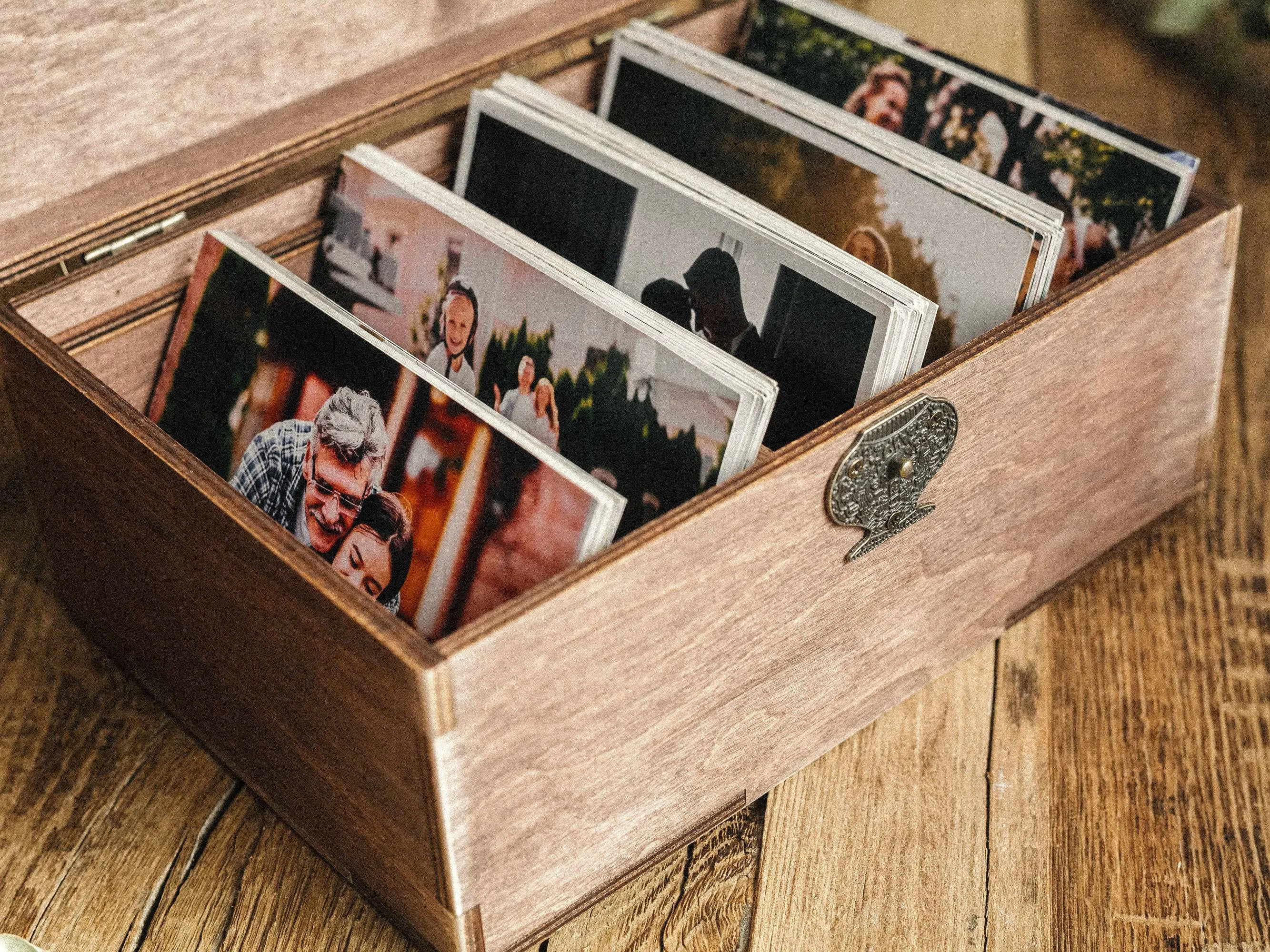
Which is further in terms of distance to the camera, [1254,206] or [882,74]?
[1254,206]

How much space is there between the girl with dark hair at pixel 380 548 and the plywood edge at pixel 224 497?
11cm

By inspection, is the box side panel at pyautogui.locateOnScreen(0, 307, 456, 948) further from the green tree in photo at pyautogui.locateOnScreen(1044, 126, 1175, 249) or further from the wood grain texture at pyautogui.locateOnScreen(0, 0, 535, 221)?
the green tree in photo at pyautogui.locateOnScreen(1044, 126, 1175, 249)

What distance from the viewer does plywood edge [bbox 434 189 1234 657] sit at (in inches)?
27.3

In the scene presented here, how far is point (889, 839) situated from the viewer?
92cm

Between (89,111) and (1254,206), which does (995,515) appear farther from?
(1254,206)

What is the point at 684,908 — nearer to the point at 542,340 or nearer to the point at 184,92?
the point at 542,340

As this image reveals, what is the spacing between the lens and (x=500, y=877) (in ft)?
2.57

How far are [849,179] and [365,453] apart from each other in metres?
0.40

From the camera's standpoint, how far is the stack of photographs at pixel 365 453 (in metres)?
0.81

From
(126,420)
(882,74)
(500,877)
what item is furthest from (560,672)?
(882,74)

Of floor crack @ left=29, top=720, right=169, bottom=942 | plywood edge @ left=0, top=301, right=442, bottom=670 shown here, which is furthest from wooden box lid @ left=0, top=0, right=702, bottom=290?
floor crack @ left=29, top=720, right=169, bottom=942

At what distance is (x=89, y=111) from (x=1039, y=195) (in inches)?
26.7

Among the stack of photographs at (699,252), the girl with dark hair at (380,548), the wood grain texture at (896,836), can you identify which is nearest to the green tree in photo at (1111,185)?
the stack of photographs at (699,252)

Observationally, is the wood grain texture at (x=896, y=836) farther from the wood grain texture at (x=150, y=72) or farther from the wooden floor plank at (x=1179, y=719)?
the wood grain texture at (x=150, y=72)
